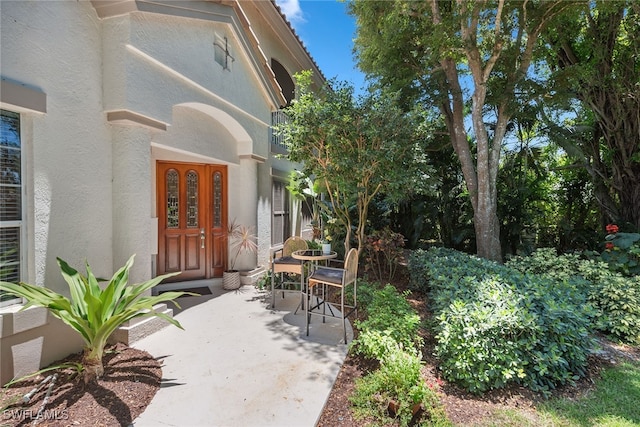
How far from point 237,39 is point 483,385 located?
752 centimetres

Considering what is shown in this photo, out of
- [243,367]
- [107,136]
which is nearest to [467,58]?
[107,136]

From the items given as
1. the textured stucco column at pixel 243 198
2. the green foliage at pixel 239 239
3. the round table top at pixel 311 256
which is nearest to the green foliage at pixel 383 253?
the round table top at pixel 311 256

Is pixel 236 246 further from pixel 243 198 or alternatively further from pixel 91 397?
pixel 91 397

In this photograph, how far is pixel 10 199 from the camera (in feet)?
10.5

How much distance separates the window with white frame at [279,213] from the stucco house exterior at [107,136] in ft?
6.77

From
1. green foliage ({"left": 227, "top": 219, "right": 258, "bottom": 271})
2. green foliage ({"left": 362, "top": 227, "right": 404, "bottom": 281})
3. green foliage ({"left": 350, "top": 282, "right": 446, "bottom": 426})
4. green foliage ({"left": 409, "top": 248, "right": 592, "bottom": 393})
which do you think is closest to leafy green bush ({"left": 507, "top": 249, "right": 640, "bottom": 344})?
green foliage ({"left": 409, "top": 248, "right": 592, "bottom": 393})

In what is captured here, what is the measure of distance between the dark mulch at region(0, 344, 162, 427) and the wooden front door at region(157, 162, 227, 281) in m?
3.17

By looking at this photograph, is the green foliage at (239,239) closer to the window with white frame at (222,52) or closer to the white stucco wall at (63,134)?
the white stucco wall at (63,134)

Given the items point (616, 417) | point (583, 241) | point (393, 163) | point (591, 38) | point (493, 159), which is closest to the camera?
point (616, 417)

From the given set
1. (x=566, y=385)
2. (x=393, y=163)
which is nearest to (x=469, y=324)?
(x=566, y=385)

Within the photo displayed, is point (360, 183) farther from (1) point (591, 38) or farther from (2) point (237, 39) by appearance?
(1) point (591, 38)

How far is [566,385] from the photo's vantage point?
3508 millimetres

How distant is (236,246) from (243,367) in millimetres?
3801

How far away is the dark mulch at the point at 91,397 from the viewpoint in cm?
261
